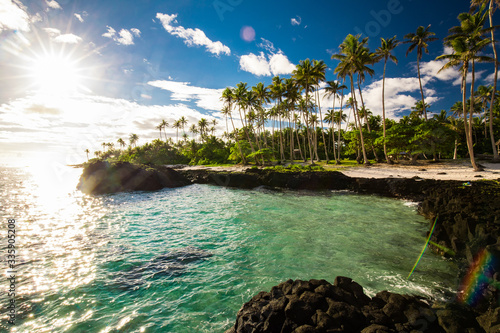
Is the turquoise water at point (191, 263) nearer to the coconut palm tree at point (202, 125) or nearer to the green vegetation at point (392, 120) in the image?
the green vegetation at point (392, 120)

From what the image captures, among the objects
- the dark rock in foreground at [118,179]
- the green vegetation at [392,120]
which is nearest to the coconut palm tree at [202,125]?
the green vegetation at [392,120]

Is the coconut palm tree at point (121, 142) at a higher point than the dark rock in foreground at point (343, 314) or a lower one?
higher

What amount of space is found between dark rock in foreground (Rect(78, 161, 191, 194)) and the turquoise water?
Answer: 43.6 ft

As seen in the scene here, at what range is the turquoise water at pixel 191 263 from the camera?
527 cm

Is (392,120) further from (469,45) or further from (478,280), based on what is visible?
(478,280)

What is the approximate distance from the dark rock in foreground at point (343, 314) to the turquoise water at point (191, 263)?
1.32 meters

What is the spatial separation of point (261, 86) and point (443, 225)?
42.2 meters

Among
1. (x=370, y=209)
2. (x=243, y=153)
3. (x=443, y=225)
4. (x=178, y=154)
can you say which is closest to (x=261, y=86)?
(x=243, y=153)

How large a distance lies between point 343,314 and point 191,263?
19.2 feet

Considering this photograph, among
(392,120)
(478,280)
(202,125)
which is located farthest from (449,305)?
(202,125)

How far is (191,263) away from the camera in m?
7.86

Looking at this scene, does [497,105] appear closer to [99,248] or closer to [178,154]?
[99,248]

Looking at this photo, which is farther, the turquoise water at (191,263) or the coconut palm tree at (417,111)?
the coconut palm tree at (417,111)

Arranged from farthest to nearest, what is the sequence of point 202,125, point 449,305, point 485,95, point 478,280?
point 202,125, point 485,95, point 478,280, point 449,305
